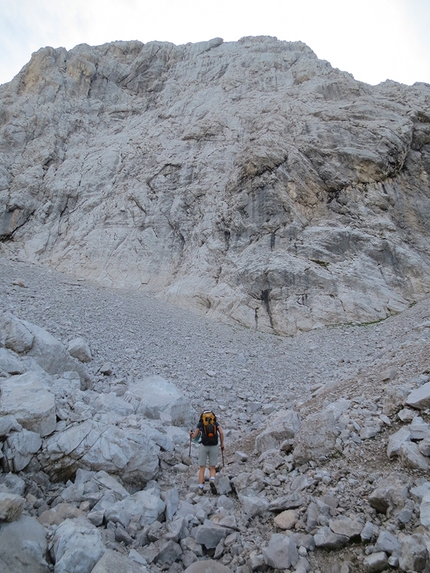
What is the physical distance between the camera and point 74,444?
5.72 meters

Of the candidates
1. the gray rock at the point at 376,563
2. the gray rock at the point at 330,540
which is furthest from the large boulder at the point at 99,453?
the gray rock at the point at 376,563

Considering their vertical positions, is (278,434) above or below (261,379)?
above

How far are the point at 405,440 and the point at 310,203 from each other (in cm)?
2477

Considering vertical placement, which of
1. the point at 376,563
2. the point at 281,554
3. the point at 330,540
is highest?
the point at 376,563

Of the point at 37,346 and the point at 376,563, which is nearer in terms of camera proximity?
the point at 376,563

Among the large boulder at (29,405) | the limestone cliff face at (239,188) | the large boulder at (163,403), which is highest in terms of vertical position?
the limestone cliff face at (239,188)

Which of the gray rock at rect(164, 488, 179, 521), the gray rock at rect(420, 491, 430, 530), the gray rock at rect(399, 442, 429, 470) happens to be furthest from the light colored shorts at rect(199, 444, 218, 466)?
the gray rock at rect(420, 491, 430, 530)

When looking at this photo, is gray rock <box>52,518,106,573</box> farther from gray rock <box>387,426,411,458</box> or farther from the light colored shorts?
gray rock <box>387,426,411,458</box>

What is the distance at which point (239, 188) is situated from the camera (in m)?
28.9

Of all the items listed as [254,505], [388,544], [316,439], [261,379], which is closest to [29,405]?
[254,505]

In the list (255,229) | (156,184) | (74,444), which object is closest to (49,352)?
(74,444)

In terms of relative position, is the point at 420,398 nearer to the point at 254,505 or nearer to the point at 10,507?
the point at 254,505

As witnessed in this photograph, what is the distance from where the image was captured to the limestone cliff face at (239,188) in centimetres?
2339

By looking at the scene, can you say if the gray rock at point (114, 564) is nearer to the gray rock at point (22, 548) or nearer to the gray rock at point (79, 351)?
the gray rock at point (22, 548)
